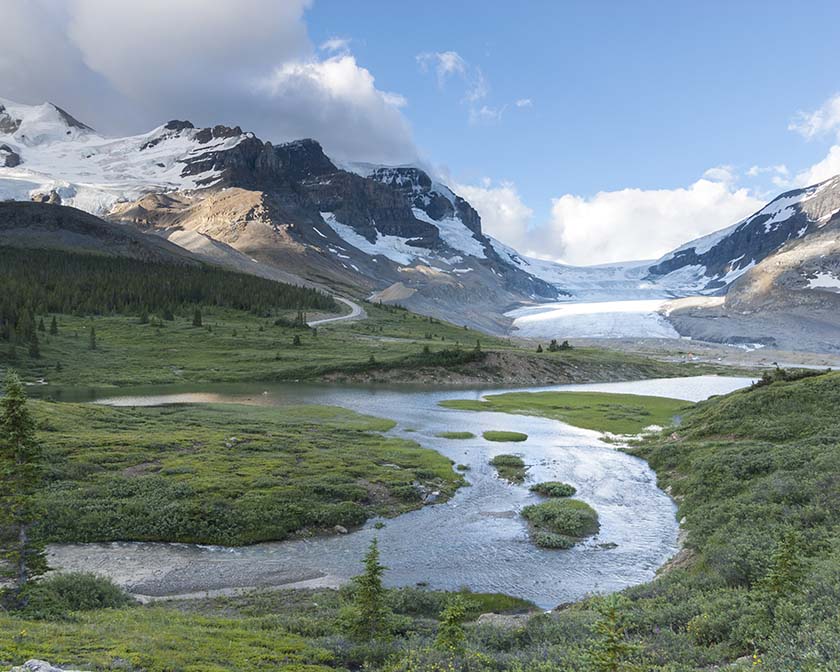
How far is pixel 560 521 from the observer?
105ft

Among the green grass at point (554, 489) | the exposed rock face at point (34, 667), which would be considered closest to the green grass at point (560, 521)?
the green grass at point (554, 489)

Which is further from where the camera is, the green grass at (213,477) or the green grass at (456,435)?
the green grass at (456,435)

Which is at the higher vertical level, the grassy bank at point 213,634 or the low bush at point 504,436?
the grassy bank at point 213,634

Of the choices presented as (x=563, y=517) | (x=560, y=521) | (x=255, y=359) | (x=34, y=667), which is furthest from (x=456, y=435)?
(x=255, y=359)

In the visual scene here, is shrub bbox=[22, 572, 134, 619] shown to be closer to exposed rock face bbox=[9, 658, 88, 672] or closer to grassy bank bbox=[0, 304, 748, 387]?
exposed rock face bbox=[9, 658, 88, 672]

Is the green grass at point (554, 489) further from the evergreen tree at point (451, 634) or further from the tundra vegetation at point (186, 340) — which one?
the tundra vegetation at point (186, 340)

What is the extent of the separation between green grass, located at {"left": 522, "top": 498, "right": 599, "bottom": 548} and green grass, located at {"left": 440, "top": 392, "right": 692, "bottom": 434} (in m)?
30.9

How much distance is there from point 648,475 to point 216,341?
11249 cm

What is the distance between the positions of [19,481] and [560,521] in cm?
2709

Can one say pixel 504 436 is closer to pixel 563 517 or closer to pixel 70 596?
pixel 563 517

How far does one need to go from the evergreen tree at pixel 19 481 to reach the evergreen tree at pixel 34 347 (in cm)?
10038

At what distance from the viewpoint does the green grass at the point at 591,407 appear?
68.0 metres

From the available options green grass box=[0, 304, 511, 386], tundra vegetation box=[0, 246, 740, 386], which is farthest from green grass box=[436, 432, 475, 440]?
green grass box=[0, 304, 511, 386]

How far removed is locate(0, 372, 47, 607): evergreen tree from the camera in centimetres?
1769
